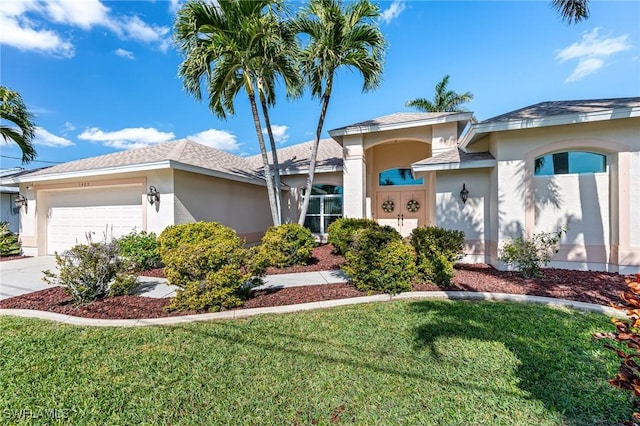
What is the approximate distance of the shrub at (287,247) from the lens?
8.59 meters

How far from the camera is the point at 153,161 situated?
912 centimetres

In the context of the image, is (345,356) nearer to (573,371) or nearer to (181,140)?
(573,371)

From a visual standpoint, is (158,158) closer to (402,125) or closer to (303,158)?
(303,158)

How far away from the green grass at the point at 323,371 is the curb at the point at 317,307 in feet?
0.78

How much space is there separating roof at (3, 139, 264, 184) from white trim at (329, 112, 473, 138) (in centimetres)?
471

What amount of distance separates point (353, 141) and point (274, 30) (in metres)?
5.45

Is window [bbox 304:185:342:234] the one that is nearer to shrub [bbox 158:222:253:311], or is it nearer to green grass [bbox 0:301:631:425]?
shrub [bbox 158:222:253:311]

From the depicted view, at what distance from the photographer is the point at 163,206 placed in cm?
947

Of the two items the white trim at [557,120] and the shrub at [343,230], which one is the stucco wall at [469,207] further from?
the shrub at [343,230]

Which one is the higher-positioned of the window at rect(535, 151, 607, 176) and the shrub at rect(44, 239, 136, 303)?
the window at rect(535, 151, 607, 176)

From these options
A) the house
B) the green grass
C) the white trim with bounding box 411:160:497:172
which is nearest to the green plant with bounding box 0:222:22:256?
the house

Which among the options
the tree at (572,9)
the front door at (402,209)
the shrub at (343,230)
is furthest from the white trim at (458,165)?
the front door at (402,209)

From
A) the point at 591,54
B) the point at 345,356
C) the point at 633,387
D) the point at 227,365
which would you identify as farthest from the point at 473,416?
the point at 591,54

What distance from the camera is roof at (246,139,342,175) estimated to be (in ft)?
46.6
